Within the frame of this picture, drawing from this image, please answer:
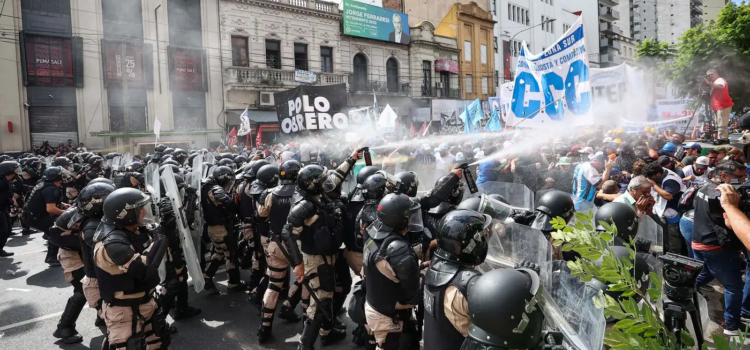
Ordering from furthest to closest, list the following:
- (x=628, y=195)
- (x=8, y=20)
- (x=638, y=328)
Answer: (x=8, y=20)
(x=628, y=195)
(x=638, y=328)

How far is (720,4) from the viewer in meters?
60.8

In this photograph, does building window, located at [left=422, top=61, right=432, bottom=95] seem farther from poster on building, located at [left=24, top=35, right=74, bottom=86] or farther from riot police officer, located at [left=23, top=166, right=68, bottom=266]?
riot police officer, located at [left=23, top=166, right=68, bottom=266]

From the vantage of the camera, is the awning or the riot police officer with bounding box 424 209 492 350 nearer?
the riot police officer with bounding box 424 209 492 350

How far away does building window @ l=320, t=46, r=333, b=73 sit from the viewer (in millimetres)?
29183

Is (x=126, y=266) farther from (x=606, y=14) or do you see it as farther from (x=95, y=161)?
(x=606, y=14)

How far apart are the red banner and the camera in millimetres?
25440

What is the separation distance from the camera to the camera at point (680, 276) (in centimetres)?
198

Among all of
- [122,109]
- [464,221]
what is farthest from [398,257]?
[122,109]

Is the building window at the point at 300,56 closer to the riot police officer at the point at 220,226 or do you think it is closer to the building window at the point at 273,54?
the building window at the point at 273,54

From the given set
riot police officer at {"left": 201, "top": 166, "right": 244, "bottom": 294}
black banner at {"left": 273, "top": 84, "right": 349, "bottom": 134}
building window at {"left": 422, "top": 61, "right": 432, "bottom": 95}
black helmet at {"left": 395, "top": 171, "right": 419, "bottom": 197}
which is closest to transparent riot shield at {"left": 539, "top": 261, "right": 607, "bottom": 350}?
black helmet at {"left": 395, "top": 171, "right": 419, "bottom": 197}

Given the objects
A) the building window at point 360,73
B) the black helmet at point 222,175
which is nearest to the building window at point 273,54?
the building window at point 360,73

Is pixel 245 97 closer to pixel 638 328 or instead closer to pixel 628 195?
pixel 628 195

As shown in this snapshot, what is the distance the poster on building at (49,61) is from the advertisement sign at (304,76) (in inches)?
443

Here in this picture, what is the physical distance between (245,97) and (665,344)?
2624 centimetres
